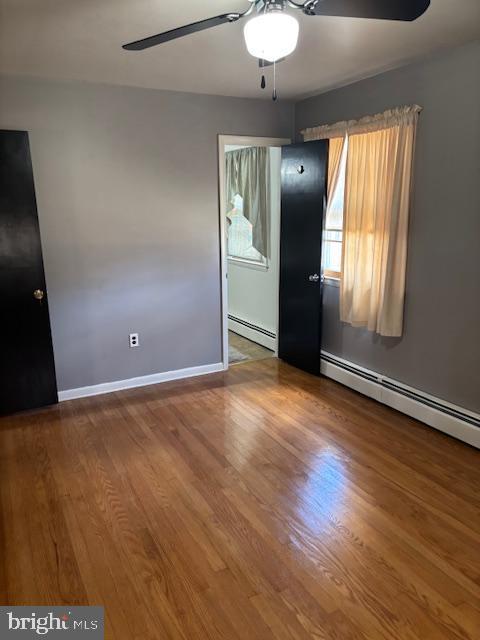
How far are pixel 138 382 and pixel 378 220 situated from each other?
8.11 ft

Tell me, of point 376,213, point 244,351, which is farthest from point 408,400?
point 244,351

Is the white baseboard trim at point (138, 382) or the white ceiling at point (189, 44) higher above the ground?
the white ceiling at point (189, 44)

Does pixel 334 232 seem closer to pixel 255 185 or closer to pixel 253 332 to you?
pixel 255 185

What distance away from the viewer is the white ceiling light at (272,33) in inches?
66.2

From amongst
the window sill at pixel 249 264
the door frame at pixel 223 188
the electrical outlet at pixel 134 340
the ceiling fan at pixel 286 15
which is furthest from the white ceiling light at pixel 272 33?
the window sill at pixel 249 264

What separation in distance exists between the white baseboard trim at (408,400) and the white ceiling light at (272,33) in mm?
2509

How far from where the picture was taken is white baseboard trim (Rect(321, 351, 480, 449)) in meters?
3.06

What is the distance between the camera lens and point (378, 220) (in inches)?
138

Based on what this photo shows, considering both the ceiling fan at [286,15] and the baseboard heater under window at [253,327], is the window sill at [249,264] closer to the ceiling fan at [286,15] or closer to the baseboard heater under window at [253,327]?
the baseboard heater under window at [253,327]

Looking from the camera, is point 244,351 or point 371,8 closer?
point 371,8

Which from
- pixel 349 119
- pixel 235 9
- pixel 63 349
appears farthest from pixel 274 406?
pixel 235 9

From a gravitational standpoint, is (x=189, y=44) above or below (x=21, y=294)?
above

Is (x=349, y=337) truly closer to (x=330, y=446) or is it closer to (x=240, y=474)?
(x=330, y=446)

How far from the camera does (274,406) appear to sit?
12.1 ft
